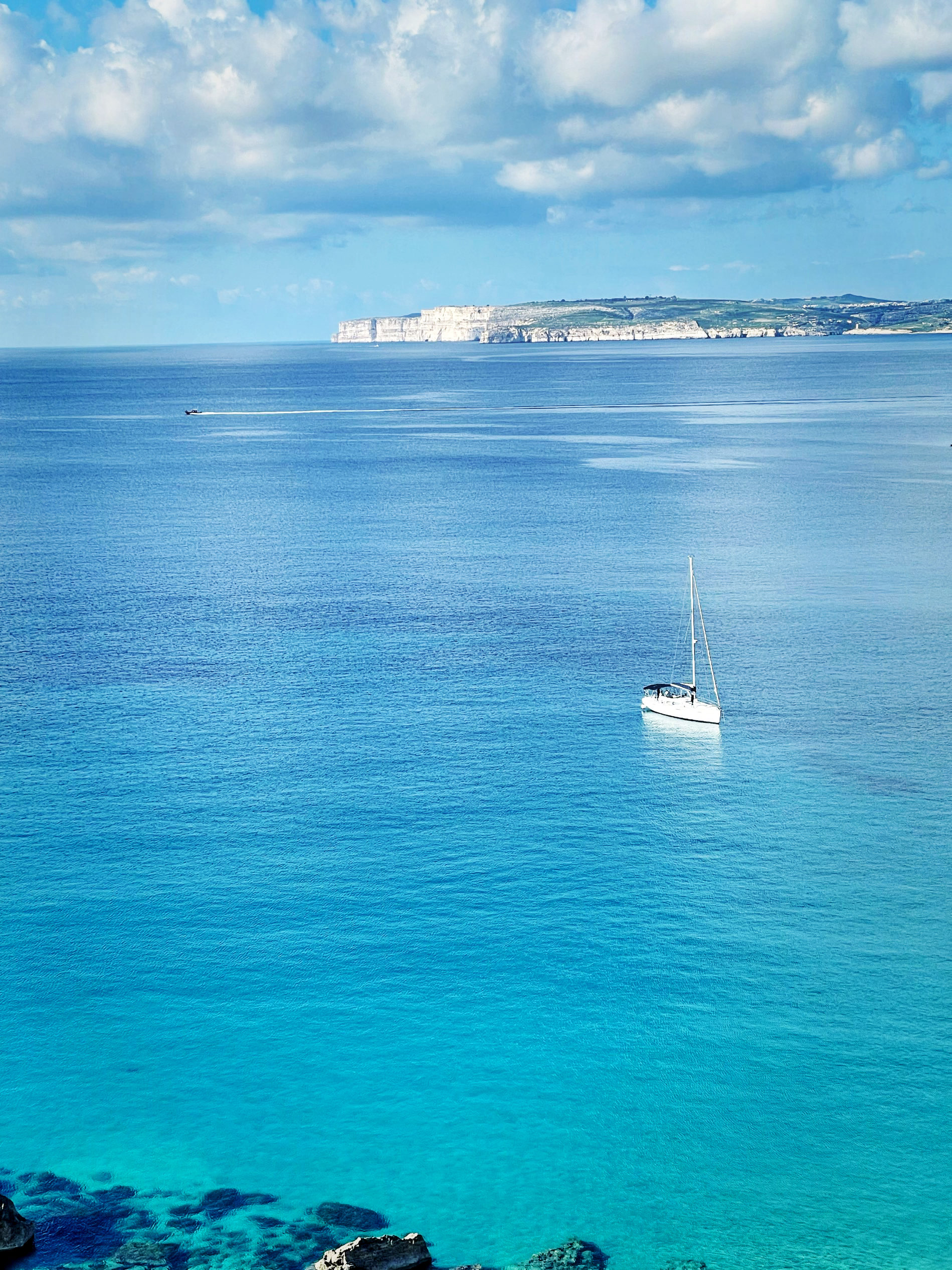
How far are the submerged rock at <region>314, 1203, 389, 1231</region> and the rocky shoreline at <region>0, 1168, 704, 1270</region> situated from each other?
34 millimetres

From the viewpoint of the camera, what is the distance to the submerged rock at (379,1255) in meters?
36.6

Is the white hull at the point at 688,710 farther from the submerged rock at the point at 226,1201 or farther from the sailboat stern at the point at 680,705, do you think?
the submerged rock at the point at 226,1201

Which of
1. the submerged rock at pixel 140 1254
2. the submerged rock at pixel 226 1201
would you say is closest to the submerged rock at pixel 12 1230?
Result: the submerged rock at pixel 140 1254

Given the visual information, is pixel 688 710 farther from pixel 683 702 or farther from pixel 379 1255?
pixel 379 1255

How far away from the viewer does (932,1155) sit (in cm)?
4425

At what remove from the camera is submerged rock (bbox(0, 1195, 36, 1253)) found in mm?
38469

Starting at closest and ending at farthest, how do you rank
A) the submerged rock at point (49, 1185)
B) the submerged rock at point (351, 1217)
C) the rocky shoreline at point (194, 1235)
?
the rocky shoreline at point (194, 1235)
the submerged rock at point (351, 1217)
the submerged rock at point (49, 1185)

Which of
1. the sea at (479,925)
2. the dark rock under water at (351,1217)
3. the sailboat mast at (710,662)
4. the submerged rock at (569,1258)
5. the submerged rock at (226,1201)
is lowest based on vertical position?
the submerged rock at (569,1258)

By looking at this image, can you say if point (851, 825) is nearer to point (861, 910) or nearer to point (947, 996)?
point (861, 910)

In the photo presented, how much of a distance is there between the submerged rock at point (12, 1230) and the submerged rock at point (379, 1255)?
8668 mm

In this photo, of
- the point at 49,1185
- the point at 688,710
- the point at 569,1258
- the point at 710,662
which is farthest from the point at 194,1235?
the point at 710,662

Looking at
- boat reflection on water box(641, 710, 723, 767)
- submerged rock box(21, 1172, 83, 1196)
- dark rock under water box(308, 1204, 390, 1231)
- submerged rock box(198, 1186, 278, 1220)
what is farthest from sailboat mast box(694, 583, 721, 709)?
submerged rock box(21, 1172, 83, 1196)

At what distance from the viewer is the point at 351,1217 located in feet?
137

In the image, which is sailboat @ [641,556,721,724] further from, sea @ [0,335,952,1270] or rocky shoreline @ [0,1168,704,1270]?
rocky shoreline @ [0,1168,704,1270]
